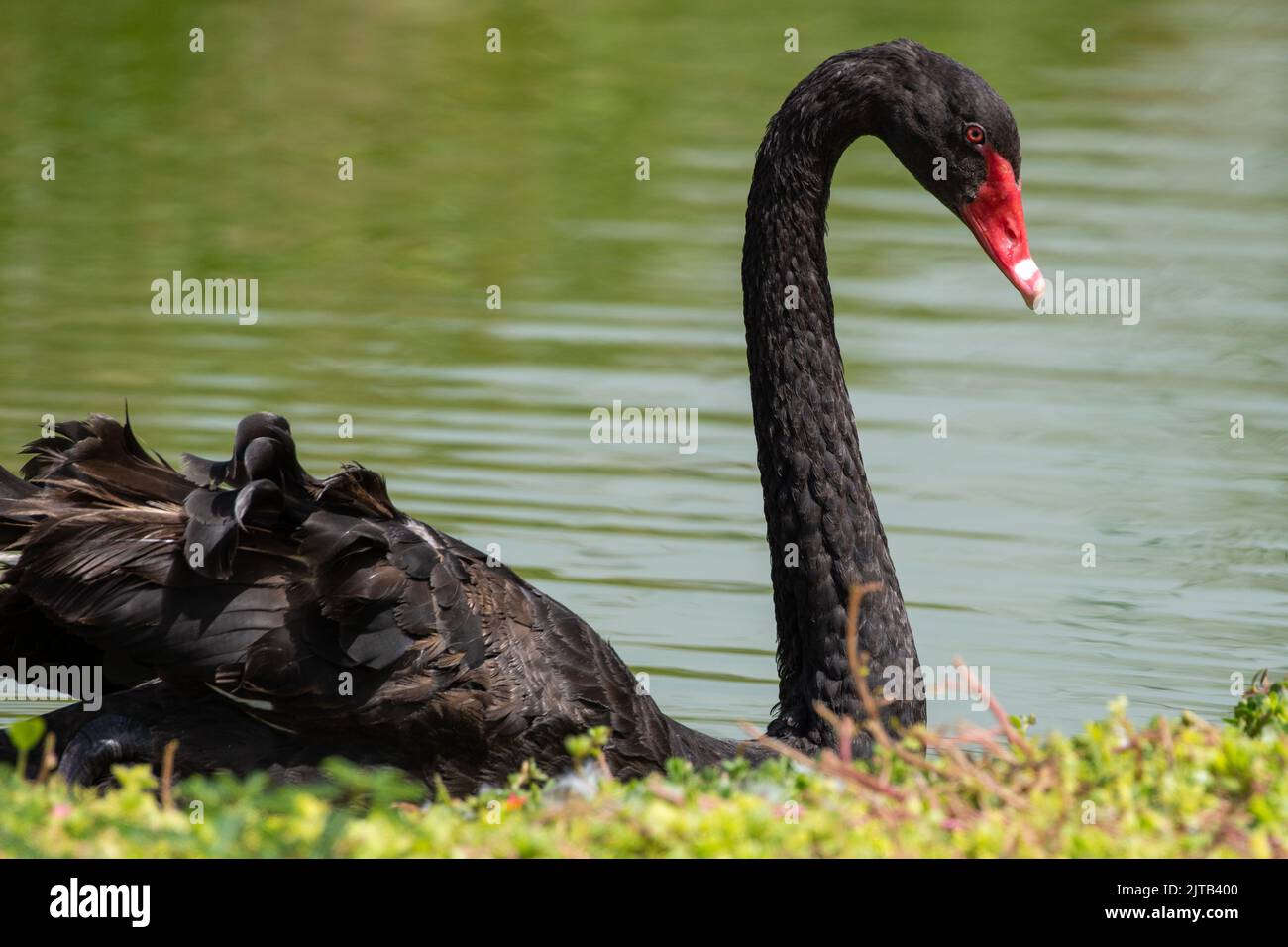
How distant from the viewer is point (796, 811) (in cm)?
394

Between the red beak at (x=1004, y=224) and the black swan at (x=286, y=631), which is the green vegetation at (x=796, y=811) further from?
the red beak at (x=1004, y=224)

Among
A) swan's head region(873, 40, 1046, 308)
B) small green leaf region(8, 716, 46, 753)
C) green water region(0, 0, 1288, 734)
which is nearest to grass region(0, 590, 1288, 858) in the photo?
small green leaf region(8, 716, 46, 753)

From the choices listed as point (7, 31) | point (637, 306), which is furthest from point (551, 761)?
point (7, 31)

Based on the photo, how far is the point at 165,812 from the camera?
12.1 ft

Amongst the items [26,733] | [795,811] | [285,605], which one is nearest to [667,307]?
[285,605]

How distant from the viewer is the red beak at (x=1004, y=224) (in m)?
5.73

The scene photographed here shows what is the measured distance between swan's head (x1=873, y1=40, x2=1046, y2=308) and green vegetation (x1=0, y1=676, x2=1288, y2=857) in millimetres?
1915

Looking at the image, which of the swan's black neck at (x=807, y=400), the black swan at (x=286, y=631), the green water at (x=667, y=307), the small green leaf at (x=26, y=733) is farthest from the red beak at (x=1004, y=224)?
the small green leaf at (x=26, y=733)

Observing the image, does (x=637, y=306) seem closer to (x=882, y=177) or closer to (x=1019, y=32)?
(x=882, y=177)

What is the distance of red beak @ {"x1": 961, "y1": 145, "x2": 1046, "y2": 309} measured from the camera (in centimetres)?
573

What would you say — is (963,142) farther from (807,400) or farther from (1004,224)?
(807,400)

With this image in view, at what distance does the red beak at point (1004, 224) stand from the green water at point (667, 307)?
1.57 meters

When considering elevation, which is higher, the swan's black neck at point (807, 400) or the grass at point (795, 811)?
the swan's black neck at point (807, 400)
